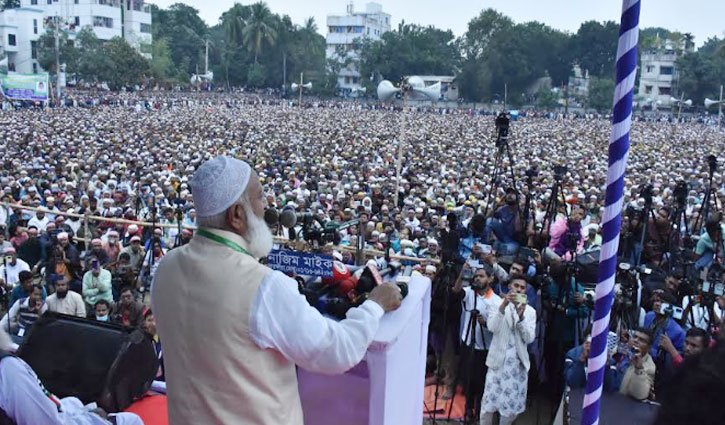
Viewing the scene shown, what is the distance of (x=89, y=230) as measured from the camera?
7.66m

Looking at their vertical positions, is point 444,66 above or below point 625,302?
above

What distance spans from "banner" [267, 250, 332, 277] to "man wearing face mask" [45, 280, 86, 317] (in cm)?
355

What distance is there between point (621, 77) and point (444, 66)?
1915 inches

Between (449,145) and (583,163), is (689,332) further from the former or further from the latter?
(449,145)

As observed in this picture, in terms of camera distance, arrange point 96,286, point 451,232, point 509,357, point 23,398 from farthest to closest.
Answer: point 96,286 → point 451,232 → point 509,357 → point 23,398

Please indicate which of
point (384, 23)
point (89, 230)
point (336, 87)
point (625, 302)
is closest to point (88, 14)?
point (336, 87)

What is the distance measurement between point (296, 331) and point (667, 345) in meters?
2.71

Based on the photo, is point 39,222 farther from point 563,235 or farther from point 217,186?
point 217,186

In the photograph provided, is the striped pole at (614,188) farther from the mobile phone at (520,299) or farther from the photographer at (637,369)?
the mobile phone at (520,299)

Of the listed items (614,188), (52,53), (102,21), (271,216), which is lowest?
(271,216)

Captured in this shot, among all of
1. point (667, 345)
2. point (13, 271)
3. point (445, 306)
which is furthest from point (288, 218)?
point (13, 271)

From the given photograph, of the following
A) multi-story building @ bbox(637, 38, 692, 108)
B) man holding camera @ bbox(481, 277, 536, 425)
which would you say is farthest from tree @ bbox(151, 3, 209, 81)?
man holding camera @ bbox(481, 277, 536, 425)

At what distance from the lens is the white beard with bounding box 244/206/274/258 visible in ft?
5.21

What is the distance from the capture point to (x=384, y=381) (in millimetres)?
1693
